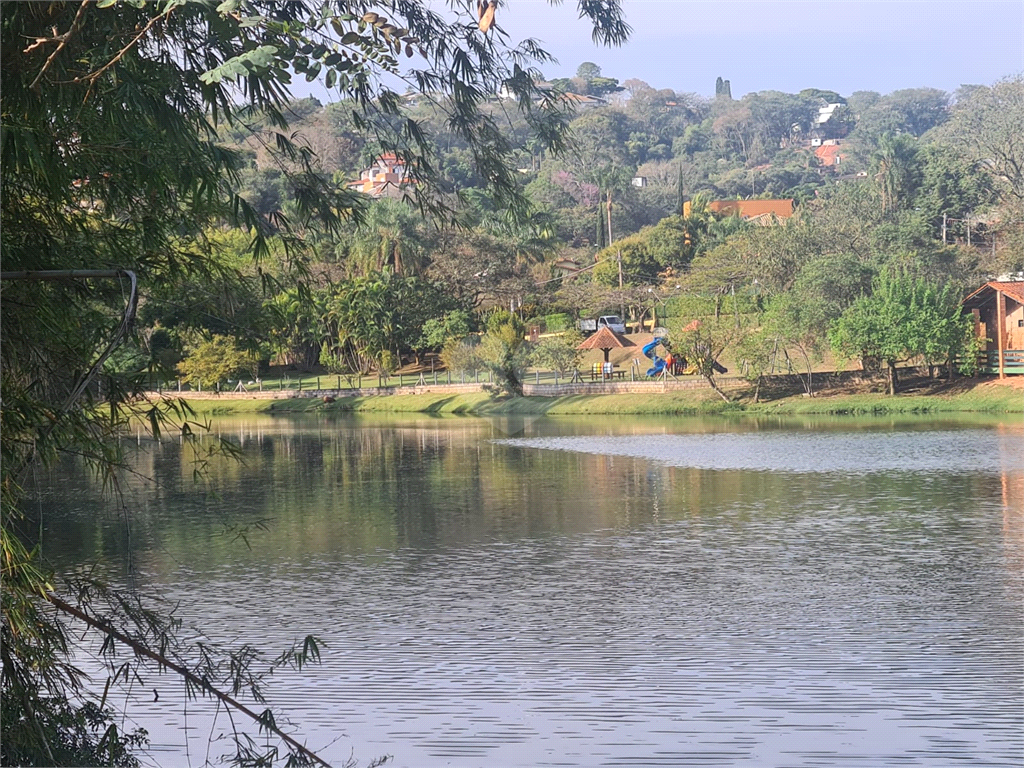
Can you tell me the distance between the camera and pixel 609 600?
11.3 meters

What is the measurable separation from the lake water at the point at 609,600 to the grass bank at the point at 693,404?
411 inches

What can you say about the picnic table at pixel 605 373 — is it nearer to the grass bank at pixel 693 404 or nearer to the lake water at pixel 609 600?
the grass bank at pixel 693 404

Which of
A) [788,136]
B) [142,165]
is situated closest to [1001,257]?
[142,165]

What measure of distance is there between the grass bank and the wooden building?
79 centimetres

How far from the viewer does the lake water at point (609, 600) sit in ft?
24.5

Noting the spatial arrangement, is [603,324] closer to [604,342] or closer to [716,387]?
[604,342]

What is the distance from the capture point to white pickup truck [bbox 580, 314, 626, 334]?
162 feet

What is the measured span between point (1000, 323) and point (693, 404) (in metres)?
8.86

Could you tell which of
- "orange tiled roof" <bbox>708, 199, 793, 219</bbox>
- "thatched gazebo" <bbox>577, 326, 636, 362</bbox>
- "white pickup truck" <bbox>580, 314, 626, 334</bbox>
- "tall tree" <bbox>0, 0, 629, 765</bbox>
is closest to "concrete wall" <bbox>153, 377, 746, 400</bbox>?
"thatched gazebo" <bbox>577, 326, 636, 362</bbox>

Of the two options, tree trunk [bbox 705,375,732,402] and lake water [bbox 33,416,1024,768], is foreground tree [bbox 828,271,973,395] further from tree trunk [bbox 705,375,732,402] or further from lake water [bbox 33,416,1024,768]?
lake water [bbox 33,416,1024,768]

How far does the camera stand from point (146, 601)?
37.7 ft

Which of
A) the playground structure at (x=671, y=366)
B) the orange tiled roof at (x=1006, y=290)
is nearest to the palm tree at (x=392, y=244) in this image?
the playground structure at (x=671, y=366)

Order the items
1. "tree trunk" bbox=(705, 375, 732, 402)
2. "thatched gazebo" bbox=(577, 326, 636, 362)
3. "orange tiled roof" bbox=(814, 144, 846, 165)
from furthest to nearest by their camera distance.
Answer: "orange tiled roof" bbox=(814, 144, 846, 165) < "thatched gazebo" bbox=(577, 326, 636, 362) < "tree trunk" bbox=(705, 375, 732, 402)

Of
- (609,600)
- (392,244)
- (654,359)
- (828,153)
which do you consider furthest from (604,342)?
(828,153)
